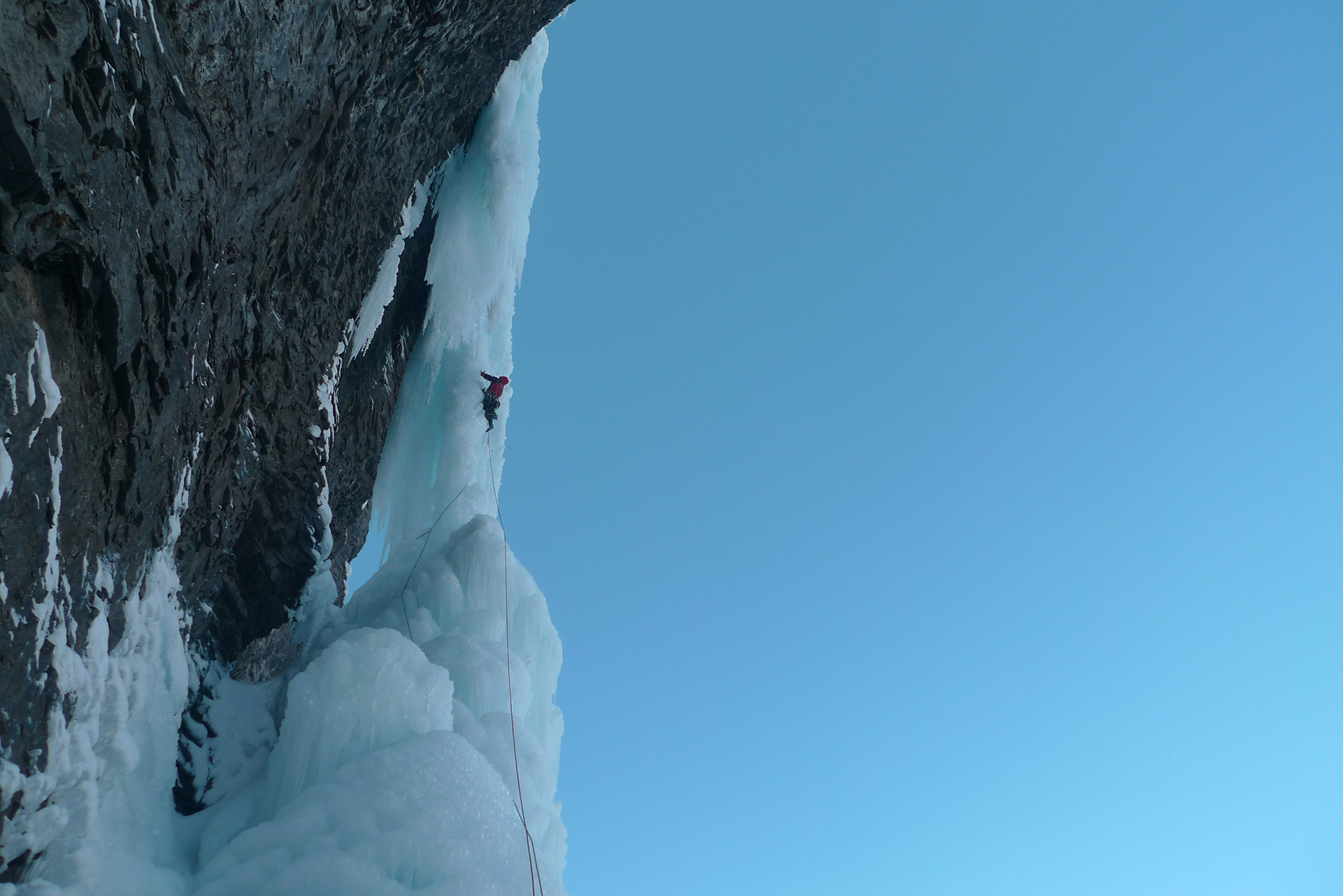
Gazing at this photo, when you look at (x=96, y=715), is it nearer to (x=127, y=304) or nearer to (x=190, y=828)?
(x=190, y=828)

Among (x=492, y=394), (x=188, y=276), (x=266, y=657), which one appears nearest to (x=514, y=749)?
(x=266, y=657)

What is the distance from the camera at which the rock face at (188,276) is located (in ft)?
9.03

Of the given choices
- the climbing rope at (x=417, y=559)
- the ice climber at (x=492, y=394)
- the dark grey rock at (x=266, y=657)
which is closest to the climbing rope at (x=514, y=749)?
the climbing rope at (x=417, y=559)

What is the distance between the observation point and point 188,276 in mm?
3652

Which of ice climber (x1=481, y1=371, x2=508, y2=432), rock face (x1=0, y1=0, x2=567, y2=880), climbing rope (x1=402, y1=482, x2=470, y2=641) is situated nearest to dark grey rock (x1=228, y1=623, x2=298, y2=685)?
rock face (x1=0, y1=0, x2=567, y2=880)

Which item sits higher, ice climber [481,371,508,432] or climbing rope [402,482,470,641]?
ice climber [481,371,508,432]

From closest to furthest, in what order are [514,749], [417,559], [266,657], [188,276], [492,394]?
1. [188,276]
2. [514,749]
3. [266,657]
4. [417,559]
5. [492,394]

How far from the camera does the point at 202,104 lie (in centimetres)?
351

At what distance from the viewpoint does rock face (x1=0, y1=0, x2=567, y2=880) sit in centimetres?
275

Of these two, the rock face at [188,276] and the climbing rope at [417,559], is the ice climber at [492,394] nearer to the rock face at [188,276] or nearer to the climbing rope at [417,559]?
the climbing rope at [417,559]

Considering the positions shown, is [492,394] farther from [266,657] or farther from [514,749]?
[514,749]

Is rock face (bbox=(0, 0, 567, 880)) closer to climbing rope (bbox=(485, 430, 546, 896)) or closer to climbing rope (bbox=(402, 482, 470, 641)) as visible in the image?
climbing rope (bbox=(402, 482, 470, 641))

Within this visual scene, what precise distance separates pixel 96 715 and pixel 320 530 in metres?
2.43

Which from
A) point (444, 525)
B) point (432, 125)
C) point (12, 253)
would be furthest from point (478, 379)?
point (12, 253)
